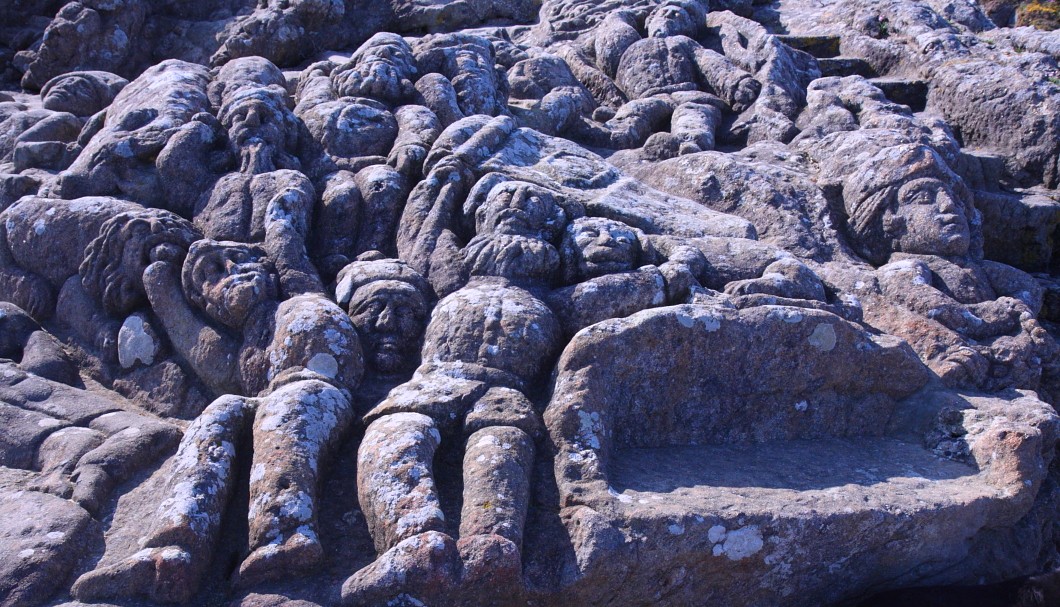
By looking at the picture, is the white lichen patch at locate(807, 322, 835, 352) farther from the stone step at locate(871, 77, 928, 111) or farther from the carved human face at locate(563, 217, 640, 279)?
the stone step at locate(871, 77, 928, 111)

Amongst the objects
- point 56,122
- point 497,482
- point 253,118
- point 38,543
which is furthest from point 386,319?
point 56,122

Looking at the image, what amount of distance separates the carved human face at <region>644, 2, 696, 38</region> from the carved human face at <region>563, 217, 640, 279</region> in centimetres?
545

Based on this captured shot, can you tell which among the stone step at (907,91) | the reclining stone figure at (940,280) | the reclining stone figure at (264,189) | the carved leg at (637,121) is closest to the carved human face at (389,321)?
the reclining stone figure at (264,189)

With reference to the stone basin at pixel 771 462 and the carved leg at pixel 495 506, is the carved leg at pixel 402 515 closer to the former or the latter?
the carved leg at pixel 495 506

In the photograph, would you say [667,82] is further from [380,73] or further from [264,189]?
[264,189]

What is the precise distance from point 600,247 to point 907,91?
6536 mm

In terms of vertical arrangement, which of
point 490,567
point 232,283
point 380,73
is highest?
point 380,73

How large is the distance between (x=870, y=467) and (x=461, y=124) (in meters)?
4.60

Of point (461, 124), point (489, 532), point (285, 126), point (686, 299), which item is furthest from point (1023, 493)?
point (285, 126)

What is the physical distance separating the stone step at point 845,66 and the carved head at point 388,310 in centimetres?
769

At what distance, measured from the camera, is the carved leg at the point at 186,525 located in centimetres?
412

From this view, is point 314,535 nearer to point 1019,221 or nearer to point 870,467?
point 870,467

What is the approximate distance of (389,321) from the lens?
5.89 m

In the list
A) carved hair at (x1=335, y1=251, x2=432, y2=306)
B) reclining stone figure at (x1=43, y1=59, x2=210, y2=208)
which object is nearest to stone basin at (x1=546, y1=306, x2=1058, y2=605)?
carved hair at (x1=335, y1=251, x2=432, y2=306)
